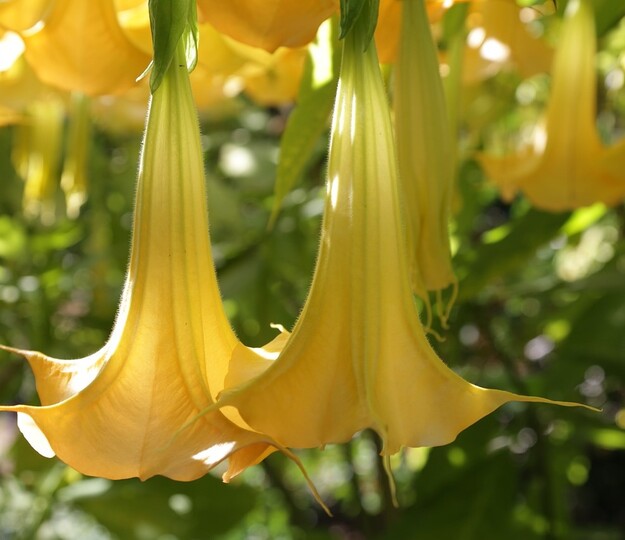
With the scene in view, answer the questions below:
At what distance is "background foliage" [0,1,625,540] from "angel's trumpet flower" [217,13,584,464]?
1.06ft

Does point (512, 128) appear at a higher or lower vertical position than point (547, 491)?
higher

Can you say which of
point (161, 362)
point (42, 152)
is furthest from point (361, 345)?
point (42, 152)

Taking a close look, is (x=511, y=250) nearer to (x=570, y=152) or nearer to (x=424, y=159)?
(x=570, y=152)

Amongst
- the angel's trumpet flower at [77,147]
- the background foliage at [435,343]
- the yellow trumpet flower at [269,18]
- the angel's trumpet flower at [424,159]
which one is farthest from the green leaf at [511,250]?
the angel's trumpet flower at [77,147]

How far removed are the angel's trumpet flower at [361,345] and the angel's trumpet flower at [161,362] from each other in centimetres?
2

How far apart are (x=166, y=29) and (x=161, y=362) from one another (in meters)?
0.15

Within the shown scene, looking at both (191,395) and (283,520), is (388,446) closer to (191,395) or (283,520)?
(191,395)

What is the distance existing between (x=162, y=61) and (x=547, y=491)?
2.21 ft

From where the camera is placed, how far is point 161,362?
397mm

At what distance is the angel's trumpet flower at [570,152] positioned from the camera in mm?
718

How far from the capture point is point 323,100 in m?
0.53

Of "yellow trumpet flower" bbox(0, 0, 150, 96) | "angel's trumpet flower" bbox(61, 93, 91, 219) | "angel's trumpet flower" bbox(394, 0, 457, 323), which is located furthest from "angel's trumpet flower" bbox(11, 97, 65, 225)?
"angel's trumpet flower" bbox(394, 0, 457, 323)

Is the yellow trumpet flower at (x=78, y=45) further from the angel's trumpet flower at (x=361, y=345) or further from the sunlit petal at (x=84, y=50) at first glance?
the angel's trumpet flower at (x=361, y=345)

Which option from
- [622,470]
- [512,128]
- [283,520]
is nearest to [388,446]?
[512,128]
